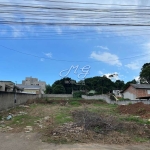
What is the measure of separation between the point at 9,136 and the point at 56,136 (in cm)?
176

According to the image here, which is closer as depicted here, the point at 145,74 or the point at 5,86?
the point at 5,86

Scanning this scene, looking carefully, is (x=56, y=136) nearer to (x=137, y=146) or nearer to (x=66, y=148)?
(x=66, y=148)

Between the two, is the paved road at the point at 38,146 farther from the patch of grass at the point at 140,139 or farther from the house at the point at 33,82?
the house at the point at 33,82

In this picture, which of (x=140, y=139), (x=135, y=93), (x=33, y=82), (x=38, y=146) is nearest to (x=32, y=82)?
(x=33, y=82)

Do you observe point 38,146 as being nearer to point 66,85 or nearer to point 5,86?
point 5,86

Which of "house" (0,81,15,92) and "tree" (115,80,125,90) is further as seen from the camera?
"tree" (115,80,125,90)

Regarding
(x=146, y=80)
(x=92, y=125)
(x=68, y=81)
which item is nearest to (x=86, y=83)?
(x=68, y=81)

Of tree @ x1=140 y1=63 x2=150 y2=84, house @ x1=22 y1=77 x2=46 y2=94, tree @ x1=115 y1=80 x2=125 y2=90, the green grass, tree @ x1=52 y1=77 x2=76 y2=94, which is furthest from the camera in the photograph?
house @ x1=22 y1=77 x2=46 y2=94

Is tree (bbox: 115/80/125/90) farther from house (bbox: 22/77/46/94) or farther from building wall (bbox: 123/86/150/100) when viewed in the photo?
house (bbox: 22/77/46/94)

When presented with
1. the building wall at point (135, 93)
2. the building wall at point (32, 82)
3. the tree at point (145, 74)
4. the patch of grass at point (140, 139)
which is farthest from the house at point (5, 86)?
the building wall at point (32, 82)

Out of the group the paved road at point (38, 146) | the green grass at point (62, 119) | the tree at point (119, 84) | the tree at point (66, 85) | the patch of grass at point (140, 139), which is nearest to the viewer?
the paved road at point (38, 146)

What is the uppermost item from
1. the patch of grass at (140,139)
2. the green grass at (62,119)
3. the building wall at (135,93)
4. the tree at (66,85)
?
the tree at (66,85)

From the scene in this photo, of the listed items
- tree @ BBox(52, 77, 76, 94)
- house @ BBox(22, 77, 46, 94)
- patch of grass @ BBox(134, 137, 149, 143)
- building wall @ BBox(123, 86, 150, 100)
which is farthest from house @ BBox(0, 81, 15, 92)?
house @ BBox(22, 77, 46, 94)

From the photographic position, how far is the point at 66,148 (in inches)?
189
